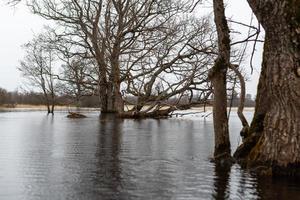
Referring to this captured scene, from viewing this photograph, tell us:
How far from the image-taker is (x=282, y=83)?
888 centimetres

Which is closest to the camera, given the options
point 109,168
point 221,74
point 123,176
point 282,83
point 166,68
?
point 282,83

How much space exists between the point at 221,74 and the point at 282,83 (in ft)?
7.46

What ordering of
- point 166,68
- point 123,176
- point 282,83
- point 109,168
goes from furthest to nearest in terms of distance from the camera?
point 166,68 → point 109,168 → point 123,176 → point 282,83

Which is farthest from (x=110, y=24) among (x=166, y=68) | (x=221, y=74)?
(x=221, y=74)

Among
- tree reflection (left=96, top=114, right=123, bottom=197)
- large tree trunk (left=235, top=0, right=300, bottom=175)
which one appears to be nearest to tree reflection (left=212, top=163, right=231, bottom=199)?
large tree trunk (left=235, top=0, right=300, bottom=175)

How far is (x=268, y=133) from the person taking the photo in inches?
366

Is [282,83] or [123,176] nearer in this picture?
[282,83]

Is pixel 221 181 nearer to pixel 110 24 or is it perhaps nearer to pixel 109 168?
pixel 109 168

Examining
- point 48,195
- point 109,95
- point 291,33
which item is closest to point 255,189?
point 291,33

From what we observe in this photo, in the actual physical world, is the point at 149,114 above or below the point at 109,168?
above

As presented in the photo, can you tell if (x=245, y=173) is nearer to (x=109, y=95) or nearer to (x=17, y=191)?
(x=17, y=191)

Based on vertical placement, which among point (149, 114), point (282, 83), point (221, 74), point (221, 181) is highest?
point (221, 74)

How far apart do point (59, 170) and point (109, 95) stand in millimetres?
36658

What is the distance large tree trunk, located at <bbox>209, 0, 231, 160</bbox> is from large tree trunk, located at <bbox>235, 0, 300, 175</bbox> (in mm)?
1744
